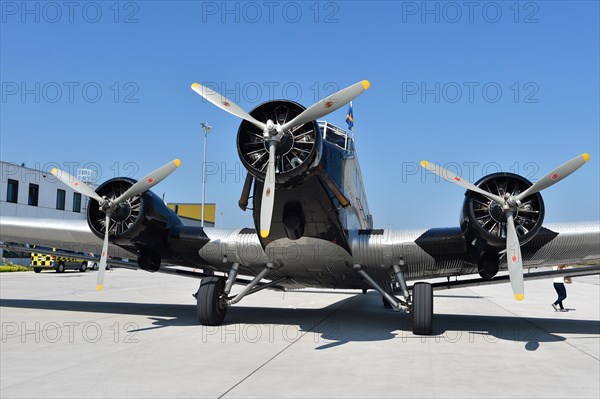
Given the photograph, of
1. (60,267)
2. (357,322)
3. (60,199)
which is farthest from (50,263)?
(357,322)

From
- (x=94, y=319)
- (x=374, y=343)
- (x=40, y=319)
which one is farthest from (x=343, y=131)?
(x=40, y=319)

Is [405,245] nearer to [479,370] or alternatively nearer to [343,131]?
[343,131]

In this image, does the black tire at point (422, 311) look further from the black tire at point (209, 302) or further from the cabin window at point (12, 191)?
the cabin window at point (12, 191)

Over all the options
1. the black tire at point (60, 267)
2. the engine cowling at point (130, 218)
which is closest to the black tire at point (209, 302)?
the engine cowling at point (130, 218)

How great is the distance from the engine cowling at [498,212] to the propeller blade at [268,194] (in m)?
4.23

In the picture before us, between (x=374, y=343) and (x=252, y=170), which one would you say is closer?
(x=252, y=170)

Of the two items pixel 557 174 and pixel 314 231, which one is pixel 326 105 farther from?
pixel 557 174

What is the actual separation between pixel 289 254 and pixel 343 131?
3.04 m

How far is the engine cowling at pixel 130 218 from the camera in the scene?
12.4 meters

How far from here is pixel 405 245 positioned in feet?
40.4

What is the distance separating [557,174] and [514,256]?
1.79 m

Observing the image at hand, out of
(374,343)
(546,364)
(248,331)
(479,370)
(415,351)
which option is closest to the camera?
(479,370)

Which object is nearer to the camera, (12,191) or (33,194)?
(12,191)

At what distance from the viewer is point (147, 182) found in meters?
12.0
